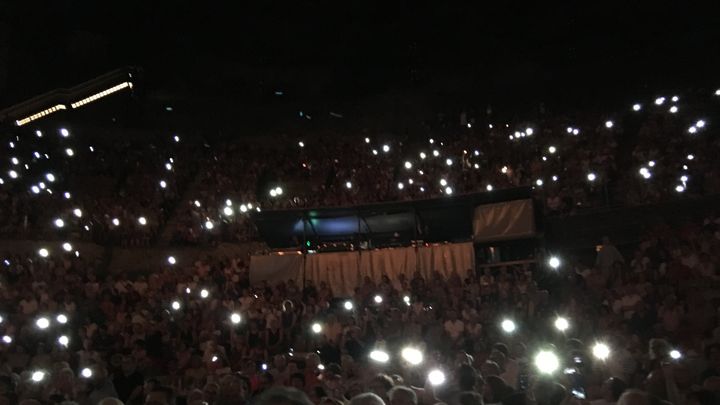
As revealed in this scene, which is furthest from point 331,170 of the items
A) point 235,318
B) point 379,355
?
point 379,355

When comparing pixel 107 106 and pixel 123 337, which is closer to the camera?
pixel 123 337

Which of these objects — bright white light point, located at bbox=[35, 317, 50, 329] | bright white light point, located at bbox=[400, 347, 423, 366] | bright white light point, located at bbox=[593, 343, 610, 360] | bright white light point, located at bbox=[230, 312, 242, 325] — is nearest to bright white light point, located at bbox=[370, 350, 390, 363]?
bright white light point, located at bbox=[400, 347, 423, 366]

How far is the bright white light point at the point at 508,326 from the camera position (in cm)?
1295

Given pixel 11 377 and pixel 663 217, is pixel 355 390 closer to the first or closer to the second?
pixel 11 377

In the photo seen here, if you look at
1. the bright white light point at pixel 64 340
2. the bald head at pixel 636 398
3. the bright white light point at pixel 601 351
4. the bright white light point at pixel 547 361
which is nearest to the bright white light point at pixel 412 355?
the bright white light point at pixel 547 361

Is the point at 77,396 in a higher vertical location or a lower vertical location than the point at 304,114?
lower

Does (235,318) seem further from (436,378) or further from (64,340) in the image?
(436,378)


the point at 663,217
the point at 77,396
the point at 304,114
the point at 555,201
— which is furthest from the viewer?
the point at 304,114

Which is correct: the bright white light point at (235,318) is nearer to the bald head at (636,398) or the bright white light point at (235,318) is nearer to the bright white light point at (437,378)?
the bright white light point at (437,378)

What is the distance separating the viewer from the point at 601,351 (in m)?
9.44

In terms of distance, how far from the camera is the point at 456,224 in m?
19.2

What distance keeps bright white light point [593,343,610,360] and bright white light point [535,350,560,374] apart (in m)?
0.65

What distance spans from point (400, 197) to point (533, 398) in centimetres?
1417

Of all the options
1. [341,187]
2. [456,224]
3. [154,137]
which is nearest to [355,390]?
[456,224]
